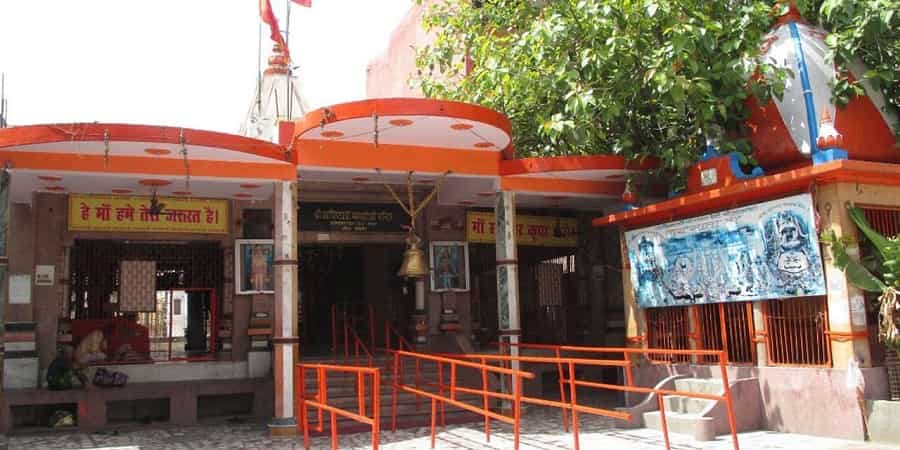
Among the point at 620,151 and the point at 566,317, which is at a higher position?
the point at 620,151

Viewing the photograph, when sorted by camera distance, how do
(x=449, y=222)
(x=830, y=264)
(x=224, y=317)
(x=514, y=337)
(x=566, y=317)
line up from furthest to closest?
1. (x=566, y=317)
2. (x=449, y=222)
3. (x=224, y=317)
4. (x=514, y=337)
5. (x=830, y=264)

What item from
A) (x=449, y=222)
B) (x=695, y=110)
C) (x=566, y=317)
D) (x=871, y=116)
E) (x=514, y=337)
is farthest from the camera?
(x=566, y=317)

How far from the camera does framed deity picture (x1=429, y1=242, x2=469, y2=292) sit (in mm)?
13805

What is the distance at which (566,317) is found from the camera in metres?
15.6

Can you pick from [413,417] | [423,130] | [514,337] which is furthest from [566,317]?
[423,130]

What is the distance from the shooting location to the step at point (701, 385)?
30.8 ft

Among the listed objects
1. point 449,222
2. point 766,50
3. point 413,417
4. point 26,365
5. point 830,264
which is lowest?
point 413,417

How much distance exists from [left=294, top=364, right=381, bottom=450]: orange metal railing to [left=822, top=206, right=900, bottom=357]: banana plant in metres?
4.93

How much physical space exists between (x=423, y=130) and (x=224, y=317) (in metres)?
5.21

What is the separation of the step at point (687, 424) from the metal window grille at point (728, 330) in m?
1.13

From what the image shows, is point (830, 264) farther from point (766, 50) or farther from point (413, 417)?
point (413, 417)

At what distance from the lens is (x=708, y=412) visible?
8.64 m

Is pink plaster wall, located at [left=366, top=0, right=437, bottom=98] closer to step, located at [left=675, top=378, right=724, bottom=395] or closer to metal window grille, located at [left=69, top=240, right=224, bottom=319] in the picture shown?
metal window grille, located at [left=69, top=240, right=224, bottom=319]

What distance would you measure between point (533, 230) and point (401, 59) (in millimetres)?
10408
